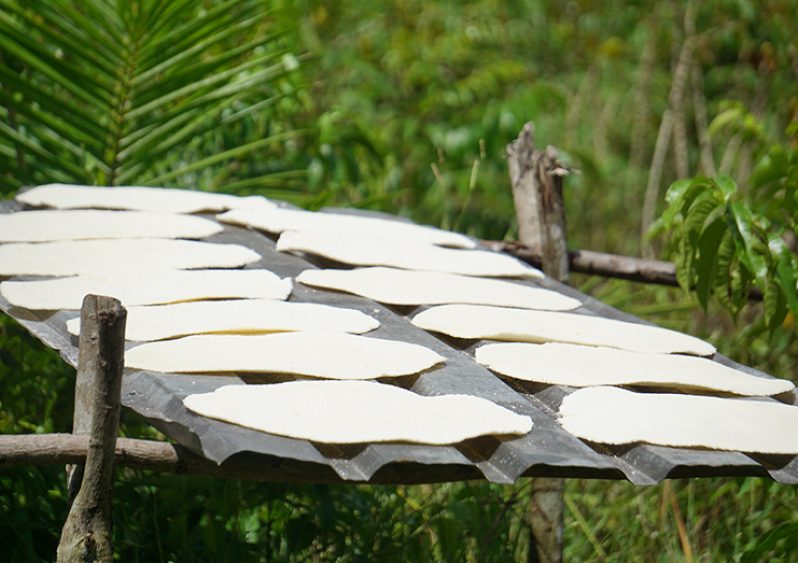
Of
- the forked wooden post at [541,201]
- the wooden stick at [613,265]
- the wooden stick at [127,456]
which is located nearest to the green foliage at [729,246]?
the wooden stick at [613,265]

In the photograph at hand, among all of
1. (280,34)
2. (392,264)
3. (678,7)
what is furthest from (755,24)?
(392,264)

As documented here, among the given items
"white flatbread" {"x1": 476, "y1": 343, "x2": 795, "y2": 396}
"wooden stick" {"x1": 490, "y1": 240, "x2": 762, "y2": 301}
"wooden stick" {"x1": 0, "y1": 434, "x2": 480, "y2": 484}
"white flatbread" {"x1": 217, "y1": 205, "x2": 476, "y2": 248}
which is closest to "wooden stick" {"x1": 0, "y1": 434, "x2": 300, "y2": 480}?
"wooden stick" {"x1": 0, "y1": 434, "x2": 480, "y2": 484}

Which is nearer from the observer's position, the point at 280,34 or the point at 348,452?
the point at 348,452

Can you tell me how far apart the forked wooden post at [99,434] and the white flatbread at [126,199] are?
102 cm

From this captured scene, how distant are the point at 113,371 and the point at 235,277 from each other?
56 centimetres

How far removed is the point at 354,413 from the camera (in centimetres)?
120

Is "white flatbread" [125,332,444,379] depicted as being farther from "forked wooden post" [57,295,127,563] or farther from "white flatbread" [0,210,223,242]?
"white flatbread" [0,210,223,242]

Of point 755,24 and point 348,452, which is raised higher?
point 755,24

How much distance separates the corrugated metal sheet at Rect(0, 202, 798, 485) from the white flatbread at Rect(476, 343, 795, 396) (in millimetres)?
27

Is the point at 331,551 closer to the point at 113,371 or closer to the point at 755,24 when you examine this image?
the point at 113,371

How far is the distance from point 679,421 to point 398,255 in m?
0.80

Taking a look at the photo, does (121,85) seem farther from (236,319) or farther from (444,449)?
(444,449)

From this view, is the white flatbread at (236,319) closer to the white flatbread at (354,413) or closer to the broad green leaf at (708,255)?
the white flatbread at (354,413)

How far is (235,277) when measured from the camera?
68.9 inches
